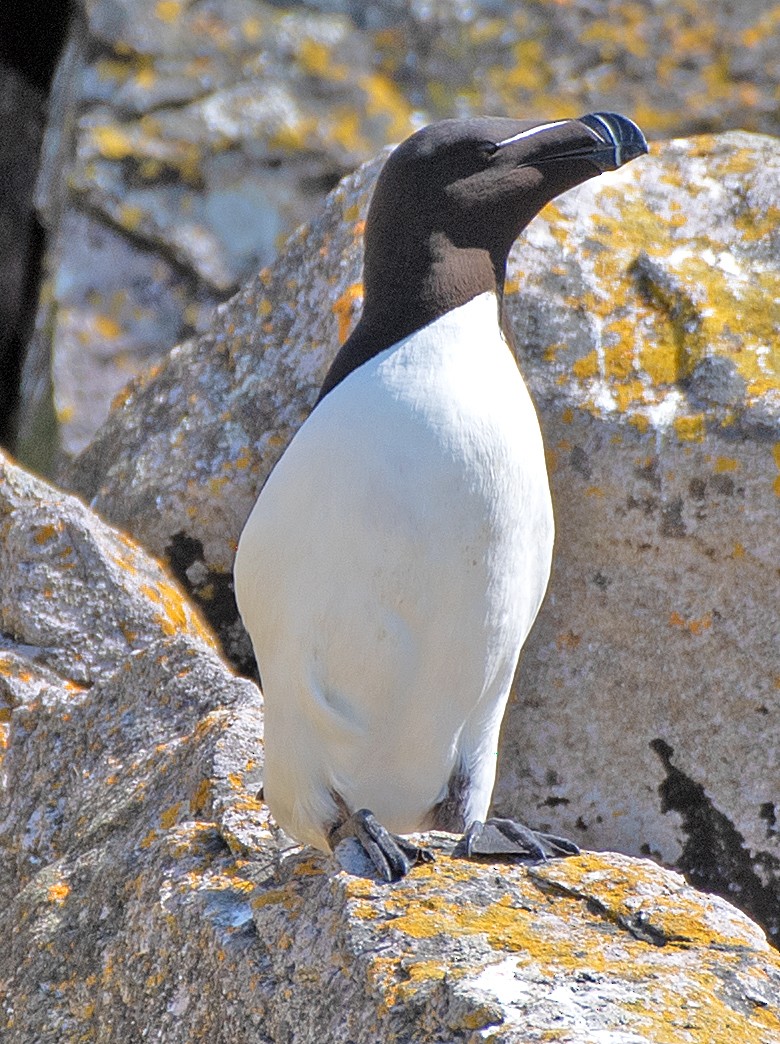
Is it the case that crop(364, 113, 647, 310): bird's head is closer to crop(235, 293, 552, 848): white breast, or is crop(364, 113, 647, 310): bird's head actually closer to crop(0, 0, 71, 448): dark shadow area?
crop(235, 293, 552, 848): white breast

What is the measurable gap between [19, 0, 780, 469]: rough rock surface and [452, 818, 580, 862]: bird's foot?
4.07 meters

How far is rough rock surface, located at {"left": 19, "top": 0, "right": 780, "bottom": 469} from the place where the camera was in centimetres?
729

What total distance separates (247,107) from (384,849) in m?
5.53

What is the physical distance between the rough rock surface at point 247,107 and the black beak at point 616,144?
3567 millimetres

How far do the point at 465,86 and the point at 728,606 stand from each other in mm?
4646

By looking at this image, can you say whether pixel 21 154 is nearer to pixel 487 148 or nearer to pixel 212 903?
pixel 487 148

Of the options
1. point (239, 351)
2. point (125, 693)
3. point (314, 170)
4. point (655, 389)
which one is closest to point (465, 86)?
point (314, 170)

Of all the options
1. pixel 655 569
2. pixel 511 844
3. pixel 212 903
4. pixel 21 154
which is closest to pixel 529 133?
pixel 655 569

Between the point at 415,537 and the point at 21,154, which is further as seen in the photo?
the point at 21,154

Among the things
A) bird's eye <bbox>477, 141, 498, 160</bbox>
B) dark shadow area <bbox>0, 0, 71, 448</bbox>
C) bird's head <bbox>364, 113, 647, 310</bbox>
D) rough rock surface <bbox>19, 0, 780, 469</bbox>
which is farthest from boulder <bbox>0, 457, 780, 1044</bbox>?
dark shadow area <bbox>0, 0, 71, 448</bbox>

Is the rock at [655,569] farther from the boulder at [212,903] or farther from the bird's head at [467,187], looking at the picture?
the boulder at [212,903]

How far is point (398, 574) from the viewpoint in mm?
3248

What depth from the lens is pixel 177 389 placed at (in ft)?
16.6

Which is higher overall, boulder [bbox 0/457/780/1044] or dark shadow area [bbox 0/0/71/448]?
dark shadow area [bbox 0/0/71/448]
